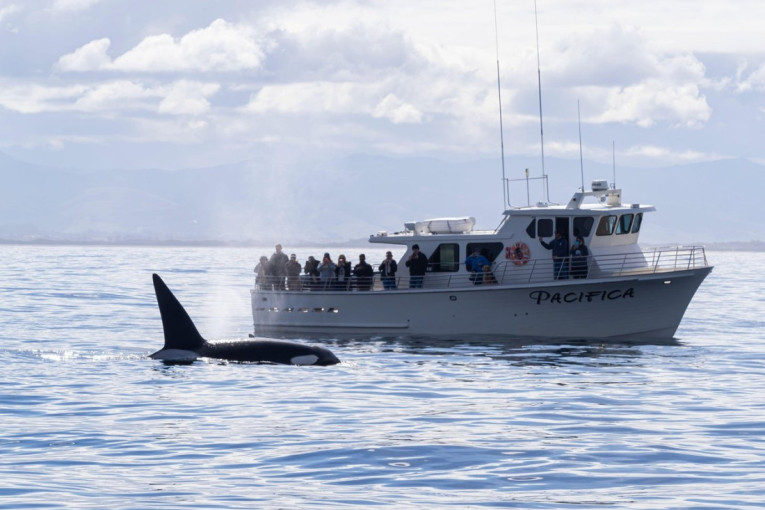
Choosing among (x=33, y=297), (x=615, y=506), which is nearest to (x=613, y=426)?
(x=615, y=506)

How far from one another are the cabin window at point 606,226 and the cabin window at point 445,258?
4.87 m

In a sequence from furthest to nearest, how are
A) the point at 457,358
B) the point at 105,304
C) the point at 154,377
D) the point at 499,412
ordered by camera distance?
the point at 105,304 → the point at 457,358 → the point at 154,377 → the point at 499,412

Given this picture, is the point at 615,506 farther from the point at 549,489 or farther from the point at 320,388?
the point at 320,388

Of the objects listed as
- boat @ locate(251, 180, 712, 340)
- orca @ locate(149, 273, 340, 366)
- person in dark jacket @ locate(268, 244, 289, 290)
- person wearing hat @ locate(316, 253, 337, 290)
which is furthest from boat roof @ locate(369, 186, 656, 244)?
orca @ locate(149, 273, 340, 366)

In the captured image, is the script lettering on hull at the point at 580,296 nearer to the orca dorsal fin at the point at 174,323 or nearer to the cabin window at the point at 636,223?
the cabin window at the point at 636,223

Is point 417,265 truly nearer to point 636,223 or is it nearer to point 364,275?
point 364,275

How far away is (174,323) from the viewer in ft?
98.5

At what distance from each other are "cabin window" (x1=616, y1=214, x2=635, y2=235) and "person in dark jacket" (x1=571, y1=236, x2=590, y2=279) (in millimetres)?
2182

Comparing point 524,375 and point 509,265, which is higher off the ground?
point 509,265

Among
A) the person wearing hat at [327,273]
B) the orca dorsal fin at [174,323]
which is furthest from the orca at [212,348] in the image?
the person wearing hat at [327,273]

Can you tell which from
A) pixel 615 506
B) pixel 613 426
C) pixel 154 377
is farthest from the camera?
pixel 154 377

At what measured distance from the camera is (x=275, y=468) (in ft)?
54.7

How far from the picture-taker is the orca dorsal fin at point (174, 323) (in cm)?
2945

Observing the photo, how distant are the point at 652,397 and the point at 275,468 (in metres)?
10.5
